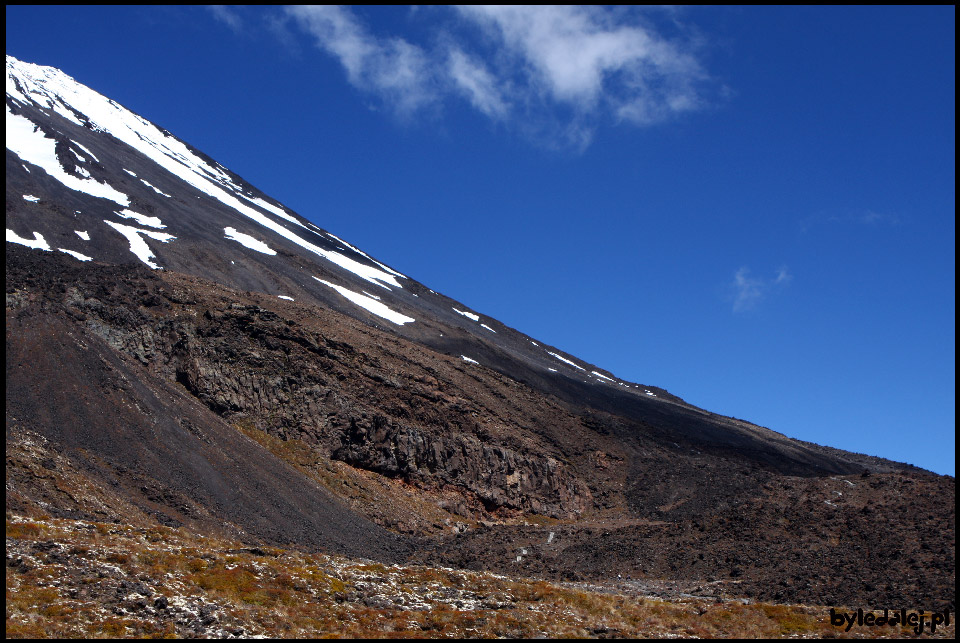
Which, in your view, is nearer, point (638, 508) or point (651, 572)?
point (651, 572)

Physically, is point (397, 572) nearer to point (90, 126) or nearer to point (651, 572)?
point (651, 572)

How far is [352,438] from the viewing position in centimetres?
4881

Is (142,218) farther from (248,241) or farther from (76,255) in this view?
(76,255)

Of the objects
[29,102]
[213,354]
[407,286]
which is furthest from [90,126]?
[213,354]

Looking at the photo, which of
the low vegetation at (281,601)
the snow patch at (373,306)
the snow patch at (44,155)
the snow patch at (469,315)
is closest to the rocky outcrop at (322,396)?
the snow patch at (373,306)

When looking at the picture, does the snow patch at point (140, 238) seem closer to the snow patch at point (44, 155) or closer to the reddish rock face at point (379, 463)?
the reddish rock face at point (379, 463)

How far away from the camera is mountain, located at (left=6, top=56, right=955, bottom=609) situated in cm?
3403

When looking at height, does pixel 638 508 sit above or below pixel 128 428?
above

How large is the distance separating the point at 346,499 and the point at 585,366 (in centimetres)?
6154

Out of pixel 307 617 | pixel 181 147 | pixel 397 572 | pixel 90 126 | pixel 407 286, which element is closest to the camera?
pixel 307 617

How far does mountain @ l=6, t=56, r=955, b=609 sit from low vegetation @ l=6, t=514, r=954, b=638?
5.72 meters

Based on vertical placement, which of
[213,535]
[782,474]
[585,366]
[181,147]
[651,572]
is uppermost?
[181,147]

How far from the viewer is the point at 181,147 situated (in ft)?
415

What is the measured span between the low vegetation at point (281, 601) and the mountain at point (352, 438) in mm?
5725
